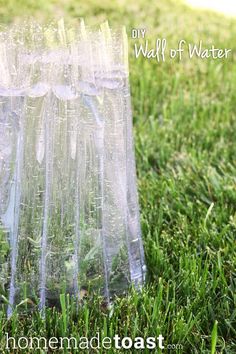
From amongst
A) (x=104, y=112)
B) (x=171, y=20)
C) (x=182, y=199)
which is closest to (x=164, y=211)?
(x=182, y=199)

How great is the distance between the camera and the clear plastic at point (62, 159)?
183cm

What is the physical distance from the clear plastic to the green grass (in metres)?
0.12

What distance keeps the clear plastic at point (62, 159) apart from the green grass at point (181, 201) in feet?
0.39

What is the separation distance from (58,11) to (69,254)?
3.71 m

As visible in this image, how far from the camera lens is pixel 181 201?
2711 mm

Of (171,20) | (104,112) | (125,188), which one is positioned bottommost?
(125,188)

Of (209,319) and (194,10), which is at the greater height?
(194,10)

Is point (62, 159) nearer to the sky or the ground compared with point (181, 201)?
nearer to the sky

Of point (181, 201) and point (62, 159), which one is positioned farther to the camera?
point (181, 201)

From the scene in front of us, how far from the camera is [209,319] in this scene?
1993mm

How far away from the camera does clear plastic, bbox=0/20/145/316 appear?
1834 millimetres

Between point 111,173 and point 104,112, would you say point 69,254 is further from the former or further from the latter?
point 104,112

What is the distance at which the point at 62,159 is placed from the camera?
1.89m

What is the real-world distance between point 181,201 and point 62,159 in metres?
0.93
